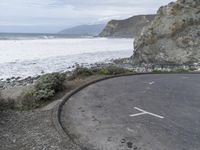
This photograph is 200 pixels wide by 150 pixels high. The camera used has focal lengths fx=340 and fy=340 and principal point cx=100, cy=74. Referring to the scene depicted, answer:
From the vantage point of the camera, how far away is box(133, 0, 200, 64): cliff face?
82.3 ft

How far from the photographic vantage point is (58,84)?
1106 cm

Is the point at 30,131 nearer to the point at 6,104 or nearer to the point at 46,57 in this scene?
Answer: the point at 6,104

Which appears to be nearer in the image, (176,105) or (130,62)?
(176,105)

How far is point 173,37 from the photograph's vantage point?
26.5 meters

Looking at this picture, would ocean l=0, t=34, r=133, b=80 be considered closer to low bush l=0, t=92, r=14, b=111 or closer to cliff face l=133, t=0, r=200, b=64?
cliff face l=133, t=0, r=200, b=64

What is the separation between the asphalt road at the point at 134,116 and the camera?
6859mm

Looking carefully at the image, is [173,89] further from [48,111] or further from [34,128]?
[34,128]

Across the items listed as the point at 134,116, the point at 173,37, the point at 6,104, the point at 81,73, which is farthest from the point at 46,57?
the point at 134,116

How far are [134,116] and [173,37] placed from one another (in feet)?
62.5

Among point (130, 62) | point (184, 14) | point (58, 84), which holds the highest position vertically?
point (184, 14)

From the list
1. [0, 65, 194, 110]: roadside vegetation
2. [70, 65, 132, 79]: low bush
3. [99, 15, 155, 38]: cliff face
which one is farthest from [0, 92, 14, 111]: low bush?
[99, 15, 155, 38]: cliff face

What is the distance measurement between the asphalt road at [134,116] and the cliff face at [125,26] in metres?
112

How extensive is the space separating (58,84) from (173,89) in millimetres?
3980

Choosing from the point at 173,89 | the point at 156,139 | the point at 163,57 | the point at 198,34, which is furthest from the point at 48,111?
the point at 198,34
